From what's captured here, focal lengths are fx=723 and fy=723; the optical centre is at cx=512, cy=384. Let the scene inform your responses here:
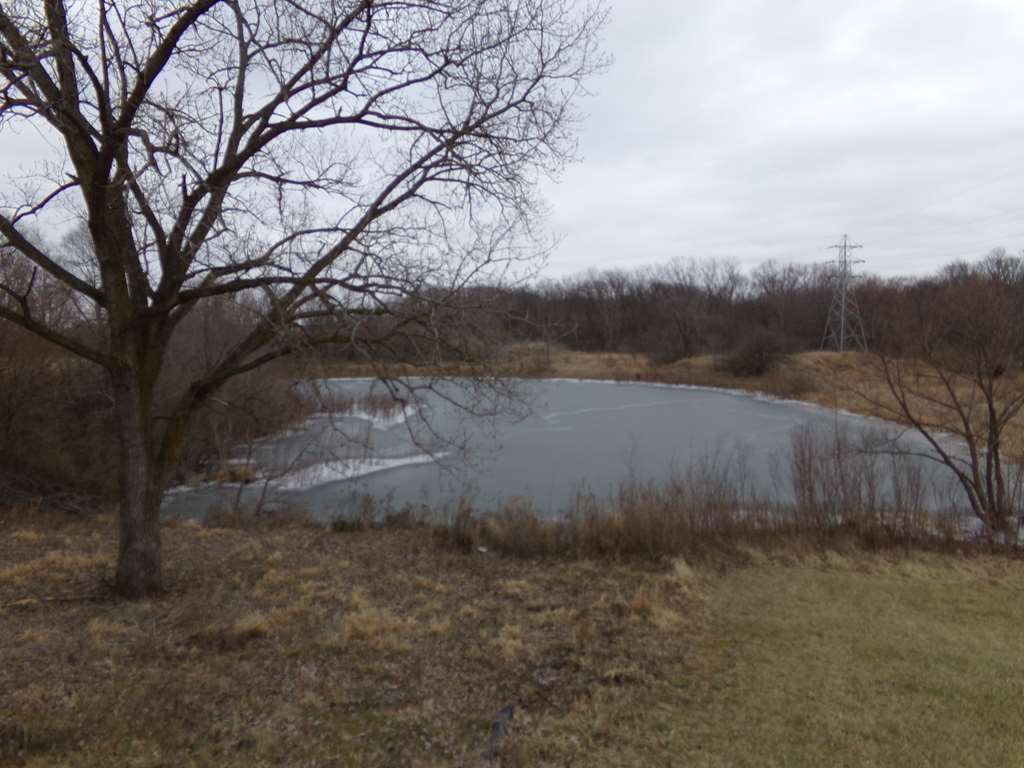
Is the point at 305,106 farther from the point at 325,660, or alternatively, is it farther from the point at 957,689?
the point at 957,689

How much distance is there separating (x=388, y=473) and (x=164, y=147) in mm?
14570

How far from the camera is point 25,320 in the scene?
571 centimetres

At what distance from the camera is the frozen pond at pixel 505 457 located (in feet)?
48.3

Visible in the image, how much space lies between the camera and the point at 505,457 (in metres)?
19.8

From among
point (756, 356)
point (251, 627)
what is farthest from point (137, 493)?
point (756, 356)

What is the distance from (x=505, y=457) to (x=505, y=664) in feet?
46.7

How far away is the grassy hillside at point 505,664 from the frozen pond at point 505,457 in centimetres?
211

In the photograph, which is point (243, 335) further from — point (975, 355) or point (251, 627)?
point (975, 355)

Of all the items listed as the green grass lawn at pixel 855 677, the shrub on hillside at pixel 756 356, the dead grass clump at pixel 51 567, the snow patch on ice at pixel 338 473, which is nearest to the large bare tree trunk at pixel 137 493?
the dead grass clump at pixel 51 567

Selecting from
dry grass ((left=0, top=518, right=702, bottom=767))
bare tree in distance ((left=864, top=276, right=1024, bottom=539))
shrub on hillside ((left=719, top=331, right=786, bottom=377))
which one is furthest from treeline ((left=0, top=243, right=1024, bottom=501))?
shrub on hillside ((left=719, top=331, right=786, bottom=377))

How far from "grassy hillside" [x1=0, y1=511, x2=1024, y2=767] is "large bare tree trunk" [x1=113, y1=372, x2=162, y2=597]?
0.27 meters

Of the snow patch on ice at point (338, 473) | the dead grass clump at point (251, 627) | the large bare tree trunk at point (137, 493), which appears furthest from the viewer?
the snow patch on ice at point (338, 473)

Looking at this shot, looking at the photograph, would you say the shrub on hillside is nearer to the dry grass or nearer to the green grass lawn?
the green grass lawn

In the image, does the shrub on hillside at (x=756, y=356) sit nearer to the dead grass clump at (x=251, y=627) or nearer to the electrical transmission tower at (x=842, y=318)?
the electrical transmission tower at (x=842, y=318)
